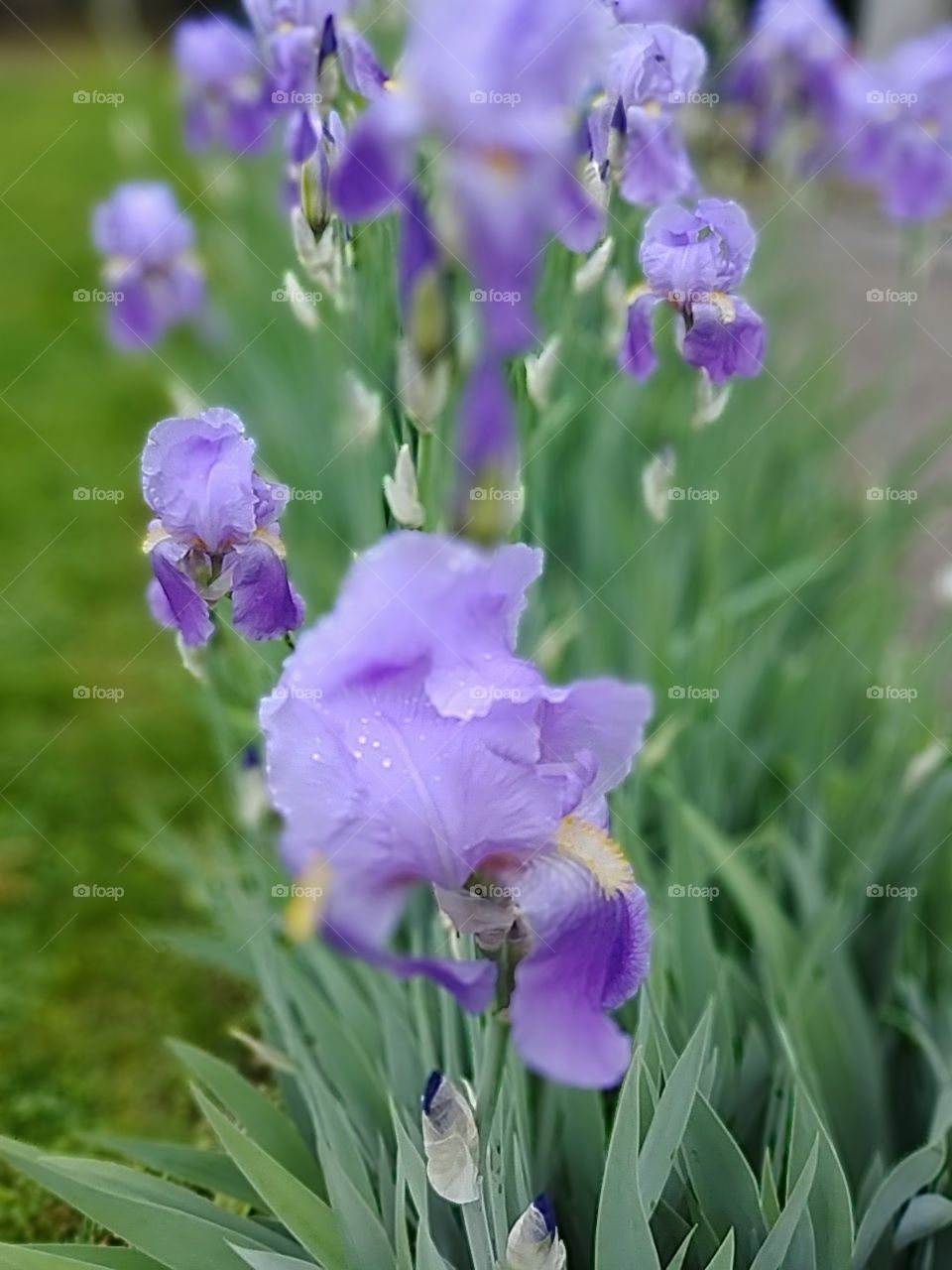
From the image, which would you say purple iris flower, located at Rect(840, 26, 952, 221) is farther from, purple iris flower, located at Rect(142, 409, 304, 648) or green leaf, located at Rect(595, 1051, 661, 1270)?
green leaf, located at Rect(595, 1051, 661, 1270)

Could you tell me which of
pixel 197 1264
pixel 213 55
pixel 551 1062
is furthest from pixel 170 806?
pixel 551 1062

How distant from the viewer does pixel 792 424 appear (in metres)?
2.61

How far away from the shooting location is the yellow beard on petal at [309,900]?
1.89 ft

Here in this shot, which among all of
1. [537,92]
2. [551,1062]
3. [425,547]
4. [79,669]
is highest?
[537,92]

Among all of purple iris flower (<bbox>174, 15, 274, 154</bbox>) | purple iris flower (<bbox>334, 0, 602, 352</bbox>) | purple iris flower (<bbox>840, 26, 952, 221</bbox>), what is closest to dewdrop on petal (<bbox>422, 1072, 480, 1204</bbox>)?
purple iris flower (<bbox>334, 0, 602, 352</bbox>)

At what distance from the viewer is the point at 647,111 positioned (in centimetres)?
118

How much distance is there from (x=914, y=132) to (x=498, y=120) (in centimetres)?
170

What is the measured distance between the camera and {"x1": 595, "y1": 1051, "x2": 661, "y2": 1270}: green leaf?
2.84ft

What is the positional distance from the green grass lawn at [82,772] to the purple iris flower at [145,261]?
47 cm

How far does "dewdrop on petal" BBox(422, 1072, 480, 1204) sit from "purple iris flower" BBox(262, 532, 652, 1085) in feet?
0.35

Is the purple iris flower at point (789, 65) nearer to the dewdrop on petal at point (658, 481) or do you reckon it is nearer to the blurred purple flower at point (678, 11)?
the blurred purple flower at point (678, 11)

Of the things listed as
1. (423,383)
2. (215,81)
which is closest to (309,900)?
(423,383)

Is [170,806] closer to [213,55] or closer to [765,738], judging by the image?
[765,738]

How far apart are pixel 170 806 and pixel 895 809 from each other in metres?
1.38
